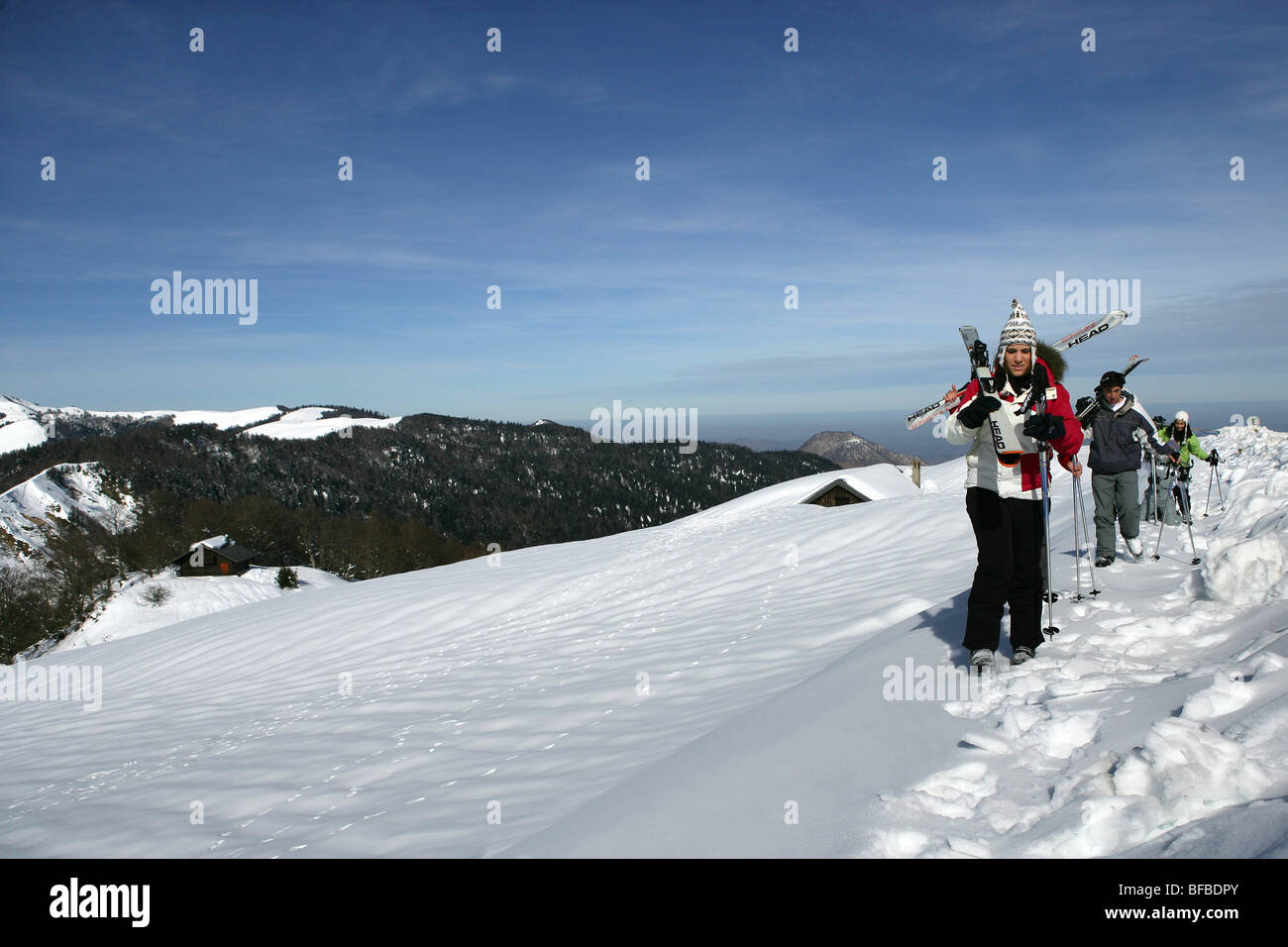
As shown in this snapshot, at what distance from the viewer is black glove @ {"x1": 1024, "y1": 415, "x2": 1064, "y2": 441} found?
13.4ft

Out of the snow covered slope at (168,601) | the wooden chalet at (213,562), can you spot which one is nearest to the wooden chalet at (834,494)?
the snow covered slope at (168,601)

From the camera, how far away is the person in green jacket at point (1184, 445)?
30.0 feet

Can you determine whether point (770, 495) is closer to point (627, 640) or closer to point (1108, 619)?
point (627, 640)

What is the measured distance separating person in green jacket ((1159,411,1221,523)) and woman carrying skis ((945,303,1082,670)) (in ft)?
20.7

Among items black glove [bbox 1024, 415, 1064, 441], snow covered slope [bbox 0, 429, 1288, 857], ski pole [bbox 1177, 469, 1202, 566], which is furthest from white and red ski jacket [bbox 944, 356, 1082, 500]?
ski pole [bbox 1177, 469, 1202, 566]

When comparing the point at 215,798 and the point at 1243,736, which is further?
the point at 215,798

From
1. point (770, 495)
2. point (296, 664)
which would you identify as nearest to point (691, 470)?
point (770, 495)

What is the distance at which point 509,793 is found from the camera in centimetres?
442

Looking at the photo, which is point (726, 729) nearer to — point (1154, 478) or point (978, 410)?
point (978, 410)

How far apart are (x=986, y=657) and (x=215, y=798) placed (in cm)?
590

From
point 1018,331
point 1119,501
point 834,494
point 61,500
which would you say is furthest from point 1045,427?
point 61,500

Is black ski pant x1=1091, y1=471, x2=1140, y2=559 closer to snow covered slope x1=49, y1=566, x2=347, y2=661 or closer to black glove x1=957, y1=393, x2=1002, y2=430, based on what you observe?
black glove x1=957, y1=393, x2=1002, y2=430
